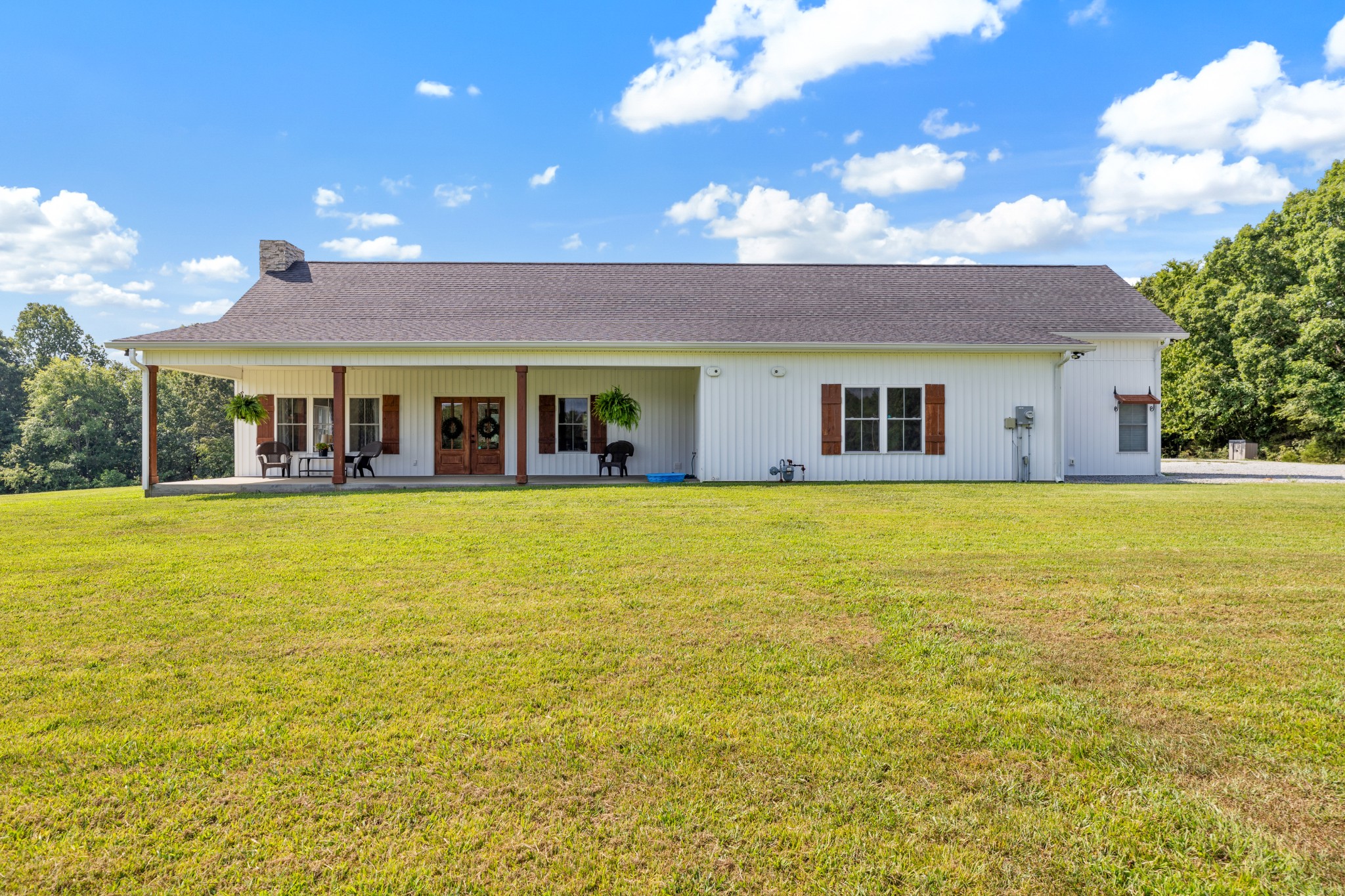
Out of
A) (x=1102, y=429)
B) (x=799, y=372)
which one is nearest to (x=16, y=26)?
(x=799, y=372)

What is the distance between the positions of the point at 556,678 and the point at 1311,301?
93.8 ft

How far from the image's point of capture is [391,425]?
51.8 ft

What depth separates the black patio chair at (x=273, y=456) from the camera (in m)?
14.7

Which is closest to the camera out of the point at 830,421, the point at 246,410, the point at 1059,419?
the point at 830,421

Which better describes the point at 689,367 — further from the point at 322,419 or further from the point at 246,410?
the point at 246,410

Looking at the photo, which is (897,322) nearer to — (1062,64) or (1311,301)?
(1062,64)

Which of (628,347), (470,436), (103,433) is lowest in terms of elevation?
(470,436)

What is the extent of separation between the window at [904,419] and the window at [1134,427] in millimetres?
5265

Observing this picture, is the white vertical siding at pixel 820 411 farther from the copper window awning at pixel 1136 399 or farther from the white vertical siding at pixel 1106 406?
the copper window awning at pixel 1136 399

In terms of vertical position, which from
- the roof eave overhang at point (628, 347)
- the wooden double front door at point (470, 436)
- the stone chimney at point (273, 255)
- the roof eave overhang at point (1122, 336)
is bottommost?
the wooden double front door at point (470, 436)

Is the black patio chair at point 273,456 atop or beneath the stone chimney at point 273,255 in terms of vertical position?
beneath

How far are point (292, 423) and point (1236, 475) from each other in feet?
67.2

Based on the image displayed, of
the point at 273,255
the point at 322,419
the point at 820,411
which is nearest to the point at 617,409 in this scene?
the point at 820,411

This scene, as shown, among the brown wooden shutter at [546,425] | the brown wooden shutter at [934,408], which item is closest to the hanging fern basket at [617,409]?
the brown wooden shutter at [546,425]
